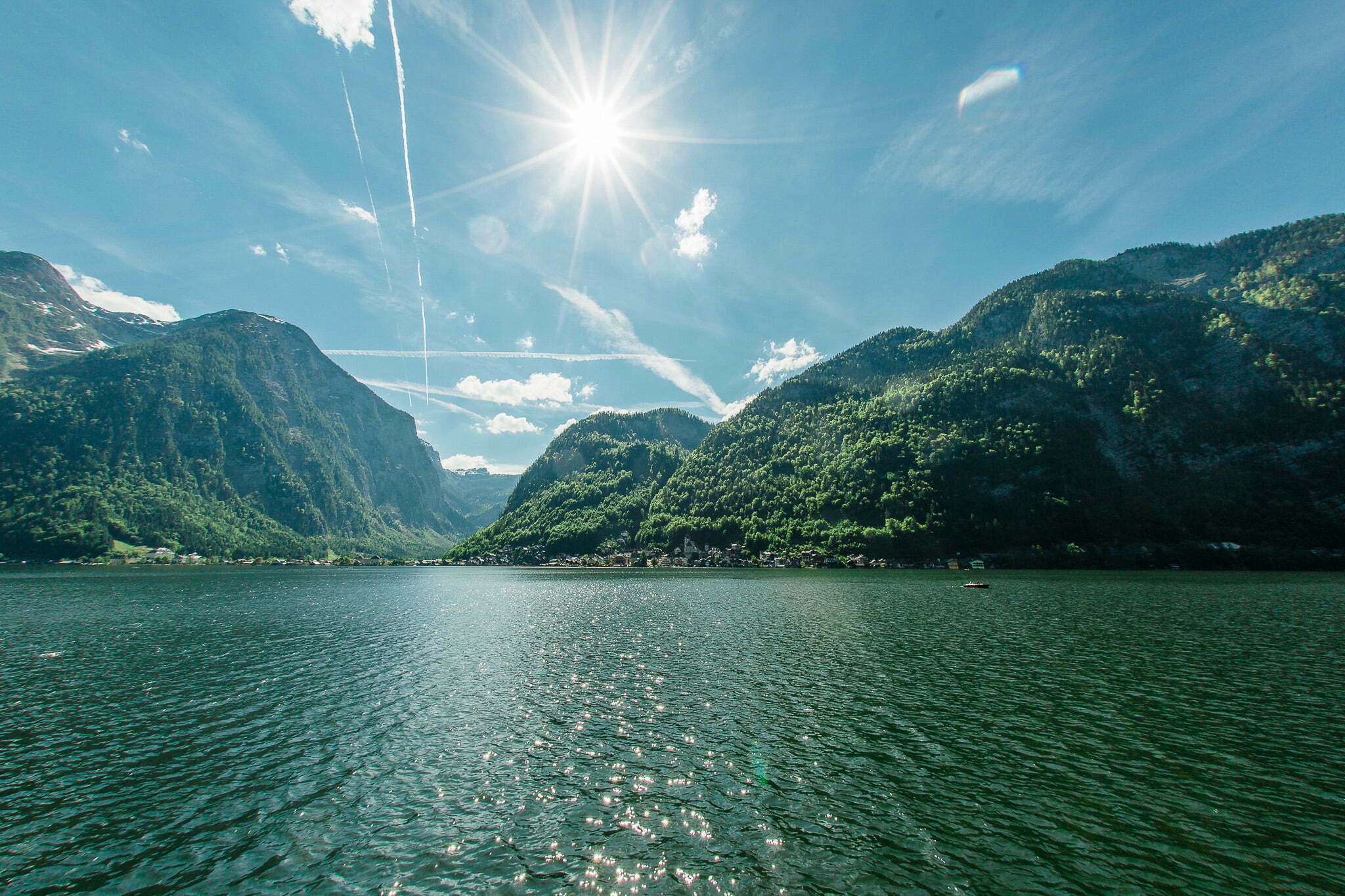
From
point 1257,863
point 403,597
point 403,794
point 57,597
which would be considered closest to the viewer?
point 1257,863

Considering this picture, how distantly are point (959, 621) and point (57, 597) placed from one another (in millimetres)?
145292

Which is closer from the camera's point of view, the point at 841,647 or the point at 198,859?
the point at 198,859

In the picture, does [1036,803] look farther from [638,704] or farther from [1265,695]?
[1265,695]

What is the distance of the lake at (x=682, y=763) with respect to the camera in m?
14.5

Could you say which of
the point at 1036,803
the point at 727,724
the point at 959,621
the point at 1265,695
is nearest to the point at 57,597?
the point at 727,724

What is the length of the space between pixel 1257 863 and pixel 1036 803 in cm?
534

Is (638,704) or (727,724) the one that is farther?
(638,704)

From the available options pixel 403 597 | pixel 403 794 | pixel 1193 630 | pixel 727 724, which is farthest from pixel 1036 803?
pixel 403 597

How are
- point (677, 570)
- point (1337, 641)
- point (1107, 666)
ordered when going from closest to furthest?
1. point (1107, 666)
2. point (1337, 641)
3. point (677, 570)

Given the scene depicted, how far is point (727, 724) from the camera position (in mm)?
26562

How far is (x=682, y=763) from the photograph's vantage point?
21906mm

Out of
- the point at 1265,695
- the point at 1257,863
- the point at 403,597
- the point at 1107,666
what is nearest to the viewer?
the point at 1257,863

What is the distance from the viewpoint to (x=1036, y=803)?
59.0ft

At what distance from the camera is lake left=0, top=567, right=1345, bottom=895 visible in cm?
1446
